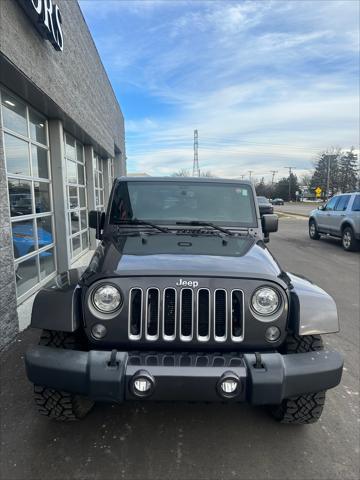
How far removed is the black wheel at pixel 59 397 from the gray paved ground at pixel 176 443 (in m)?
0.15

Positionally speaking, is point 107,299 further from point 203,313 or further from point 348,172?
point 348,172

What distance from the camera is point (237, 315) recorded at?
2371mm

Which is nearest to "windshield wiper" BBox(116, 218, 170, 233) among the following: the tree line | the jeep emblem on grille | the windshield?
the windshield

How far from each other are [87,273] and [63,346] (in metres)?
0.53

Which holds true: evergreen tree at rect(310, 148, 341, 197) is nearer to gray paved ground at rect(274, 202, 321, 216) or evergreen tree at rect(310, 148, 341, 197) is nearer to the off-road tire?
gray paved ground at rect(274, 202, 321, 216)

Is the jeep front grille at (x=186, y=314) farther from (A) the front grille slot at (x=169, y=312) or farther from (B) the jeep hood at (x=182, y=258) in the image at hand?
Answer: (B) the jeep hood at (x=182, y=258)

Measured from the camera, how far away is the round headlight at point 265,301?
2.34m

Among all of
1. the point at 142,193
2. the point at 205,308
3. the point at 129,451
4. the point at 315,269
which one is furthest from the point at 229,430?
the point at 315,269

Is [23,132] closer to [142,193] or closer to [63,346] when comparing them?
[142,193]

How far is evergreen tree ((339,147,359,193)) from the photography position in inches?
2803

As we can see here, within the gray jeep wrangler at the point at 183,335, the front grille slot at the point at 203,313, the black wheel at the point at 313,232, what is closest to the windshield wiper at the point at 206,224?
the gray jeep wrangler at the point at 183,335

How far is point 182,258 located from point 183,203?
50.9 inches

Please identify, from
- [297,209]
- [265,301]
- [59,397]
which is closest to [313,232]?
[265,301]

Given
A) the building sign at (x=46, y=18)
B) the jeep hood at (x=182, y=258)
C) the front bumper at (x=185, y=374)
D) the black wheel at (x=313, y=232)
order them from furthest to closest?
the black wheel at (x=313, y=232) → the building sign at (x=46, y=18) → the jeep hood at (x=182, y=258) → the front bumper at (x=185, y=374)
